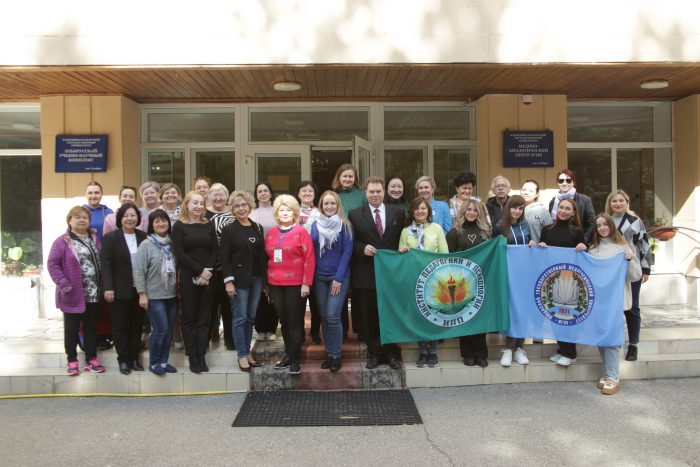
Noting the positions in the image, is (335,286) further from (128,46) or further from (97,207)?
(128,46)

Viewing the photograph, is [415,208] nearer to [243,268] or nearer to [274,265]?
[274,265]

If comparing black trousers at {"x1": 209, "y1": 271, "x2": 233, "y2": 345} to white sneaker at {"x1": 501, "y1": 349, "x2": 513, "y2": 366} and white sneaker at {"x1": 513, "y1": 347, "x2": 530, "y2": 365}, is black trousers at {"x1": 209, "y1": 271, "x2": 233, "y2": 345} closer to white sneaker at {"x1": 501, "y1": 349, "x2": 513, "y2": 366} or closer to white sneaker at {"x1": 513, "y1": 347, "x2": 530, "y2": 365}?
white sneaker at {"x1": 501, "y1": 349, "x2": 513, "y2": 366}

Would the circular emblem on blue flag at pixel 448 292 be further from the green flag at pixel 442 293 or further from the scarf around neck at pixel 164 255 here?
the scarf around neck at pixel 164 255

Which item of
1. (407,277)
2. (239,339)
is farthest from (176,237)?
(407,277)

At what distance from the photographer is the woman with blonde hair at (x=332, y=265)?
545 cm

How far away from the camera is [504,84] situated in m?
8.38

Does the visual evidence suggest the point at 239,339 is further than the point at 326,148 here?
No

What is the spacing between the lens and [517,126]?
8.93m

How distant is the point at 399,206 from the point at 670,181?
6.32m

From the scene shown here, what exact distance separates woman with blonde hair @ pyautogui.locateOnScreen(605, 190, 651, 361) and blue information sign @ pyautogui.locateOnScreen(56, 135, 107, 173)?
7065 millimetres

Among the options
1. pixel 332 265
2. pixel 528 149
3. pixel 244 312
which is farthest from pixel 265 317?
pixel 528 149

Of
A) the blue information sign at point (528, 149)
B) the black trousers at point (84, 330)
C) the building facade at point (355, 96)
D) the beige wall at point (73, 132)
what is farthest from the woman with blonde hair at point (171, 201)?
the blue information sign at point (528, 149)

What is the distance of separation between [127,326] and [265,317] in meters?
1.44

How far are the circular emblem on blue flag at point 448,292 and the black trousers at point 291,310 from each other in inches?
47.8
